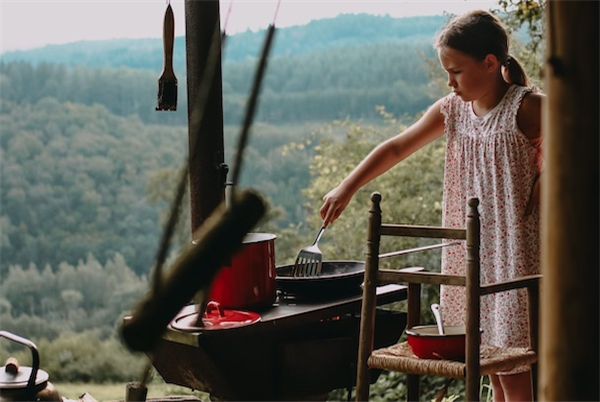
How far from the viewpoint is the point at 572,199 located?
87 cm

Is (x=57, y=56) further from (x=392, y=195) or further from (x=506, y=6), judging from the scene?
(x=506, y=6)

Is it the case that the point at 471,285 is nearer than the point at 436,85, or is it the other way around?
the point at 471,285

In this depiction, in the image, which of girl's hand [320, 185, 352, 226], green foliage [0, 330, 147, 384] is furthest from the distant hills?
girl's hand [320, 185, 352, 226]

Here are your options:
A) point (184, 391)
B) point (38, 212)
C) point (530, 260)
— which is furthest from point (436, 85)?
point (530, 260)

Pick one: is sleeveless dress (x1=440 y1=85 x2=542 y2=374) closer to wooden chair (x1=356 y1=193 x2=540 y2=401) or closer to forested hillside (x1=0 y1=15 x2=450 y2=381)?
wooden chair (x1=356 y1=193 x2=540 y2=401)

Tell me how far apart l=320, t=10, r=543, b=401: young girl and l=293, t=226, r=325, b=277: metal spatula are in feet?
0.36

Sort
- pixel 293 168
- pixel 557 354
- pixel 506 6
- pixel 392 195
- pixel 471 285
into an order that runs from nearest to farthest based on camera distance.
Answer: pixel 557 354 < pixel 471 285 < pixel 506 6 < pixel 392 195 < pixel 293 168

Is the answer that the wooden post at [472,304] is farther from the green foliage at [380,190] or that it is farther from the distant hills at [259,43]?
the distant hills at [259,43]

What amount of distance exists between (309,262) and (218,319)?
15.1 inches

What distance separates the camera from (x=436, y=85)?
589 centimetres

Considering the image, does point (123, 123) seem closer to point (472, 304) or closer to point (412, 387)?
point (412, 387)

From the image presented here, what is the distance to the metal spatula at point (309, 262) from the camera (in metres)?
2.80

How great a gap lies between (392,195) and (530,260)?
294 cm

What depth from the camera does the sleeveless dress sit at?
108 inches
